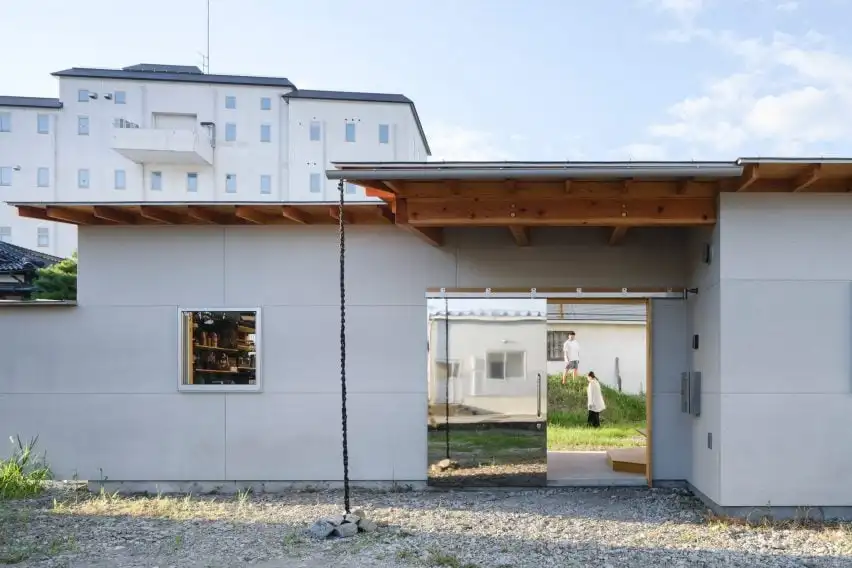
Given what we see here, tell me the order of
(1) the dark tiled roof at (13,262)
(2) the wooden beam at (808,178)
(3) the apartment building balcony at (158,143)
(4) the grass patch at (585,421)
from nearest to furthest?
1. (2) the wooden beam at (808,178)
2. (4) the grass patch at (585,421)
3. (1) the dark tiled roof at (13,262)
4. (3) the apartment building balcony at (158,143)

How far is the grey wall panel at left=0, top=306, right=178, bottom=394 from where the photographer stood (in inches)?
300

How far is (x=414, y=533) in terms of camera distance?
19.3ft

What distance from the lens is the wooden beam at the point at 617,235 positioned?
22.4 ft

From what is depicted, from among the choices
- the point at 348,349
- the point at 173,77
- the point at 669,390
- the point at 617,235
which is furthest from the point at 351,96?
the point at 669,390

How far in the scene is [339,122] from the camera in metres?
36.3

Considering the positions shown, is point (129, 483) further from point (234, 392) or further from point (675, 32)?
point (675, 32)

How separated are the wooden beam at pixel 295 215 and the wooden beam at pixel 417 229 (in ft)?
3.45

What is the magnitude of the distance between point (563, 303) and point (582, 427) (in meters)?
2.74

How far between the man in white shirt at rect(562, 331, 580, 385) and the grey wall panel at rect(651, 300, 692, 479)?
1.50m

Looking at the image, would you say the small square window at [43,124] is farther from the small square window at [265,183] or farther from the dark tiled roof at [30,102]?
the small square window at [265,183]

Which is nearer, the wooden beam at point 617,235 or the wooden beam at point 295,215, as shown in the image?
the wooden beam at point 617,235

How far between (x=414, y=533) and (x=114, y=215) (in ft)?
15.3

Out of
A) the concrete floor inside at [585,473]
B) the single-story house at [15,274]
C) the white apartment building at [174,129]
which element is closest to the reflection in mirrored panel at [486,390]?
the concrete floor inside at [585,473]

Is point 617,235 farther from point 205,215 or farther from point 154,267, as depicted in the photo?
point 154,267
